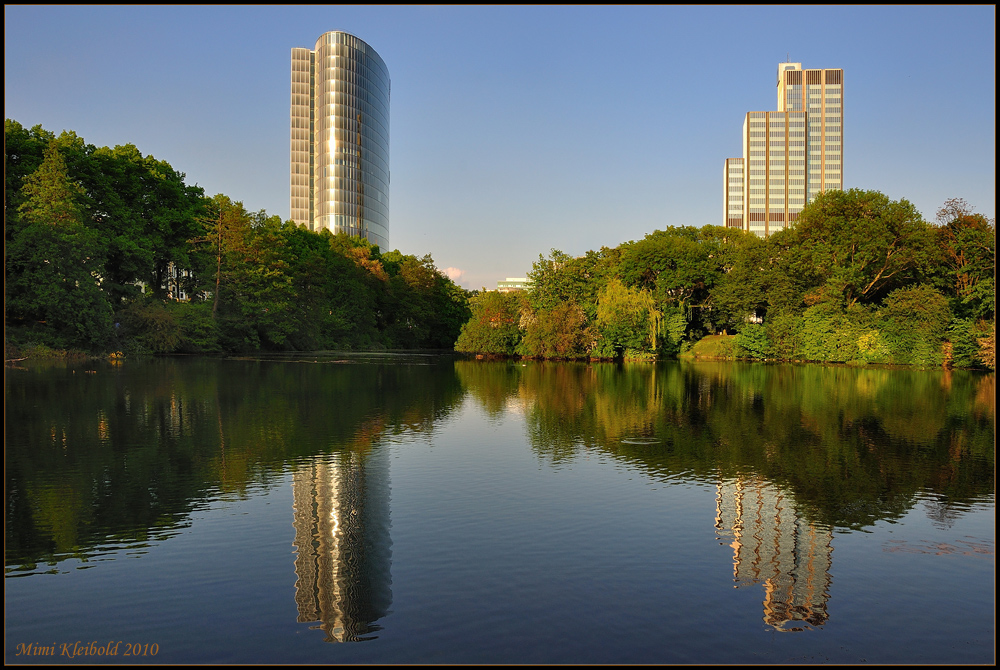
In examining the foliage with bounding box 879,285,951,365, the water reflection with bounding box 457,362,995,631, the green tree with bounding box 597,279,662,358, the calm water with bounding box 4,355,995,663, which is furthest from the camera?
the green tree with bounding box 597,279,662,358

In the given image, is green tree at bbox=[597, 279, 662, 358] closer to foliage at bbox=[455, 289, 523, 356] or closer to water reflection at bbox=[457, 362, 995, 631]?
foliage at bbox=[455, 289, 523, 356]

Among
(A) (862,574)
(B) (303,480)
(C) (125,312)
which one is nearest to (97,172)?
(C) (125,312)

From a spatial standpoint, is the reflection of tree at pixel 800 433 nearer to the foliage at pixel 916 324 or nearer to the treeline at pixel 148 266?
the foliage at pixel 916 324

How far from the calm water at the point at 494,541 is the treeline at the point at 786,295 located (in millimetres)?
36574

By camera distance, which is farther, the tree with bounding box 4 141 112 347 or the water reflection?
the tree with bounding box 4 141 112 347

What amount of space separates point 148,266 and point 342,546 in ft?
179

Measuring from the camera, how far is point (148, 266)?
54.0 metres

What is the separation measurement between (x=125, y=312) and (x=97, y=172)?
460 inches

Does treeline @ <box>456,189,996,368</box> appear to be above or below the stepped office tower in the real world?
below

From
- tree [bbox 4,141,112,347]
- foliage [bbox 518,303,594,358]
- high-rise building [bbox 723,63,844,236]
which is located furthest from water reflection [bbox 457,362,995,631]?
high-rise building [bbox 723,63,844,236]

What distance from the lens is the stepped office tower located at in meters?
155

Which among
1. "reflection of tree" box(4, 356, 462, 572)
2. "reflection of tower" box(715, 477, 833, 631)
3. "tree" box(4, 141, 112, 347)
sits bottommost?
"reflection of tower" box(715, 477, 833, 631)

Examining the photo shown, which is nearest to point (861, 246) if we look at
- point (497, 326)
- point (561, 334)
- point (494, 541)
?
point (561, 334)

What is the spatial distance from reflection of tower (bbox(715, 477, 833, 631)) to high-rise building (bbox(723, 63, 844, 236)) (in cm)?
17552
